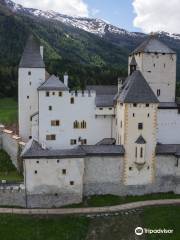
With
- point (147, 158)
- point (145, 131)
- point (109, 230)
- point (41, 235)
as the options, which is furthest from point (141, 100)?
point (41, 235)

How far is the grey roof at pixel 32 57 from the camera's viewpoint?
56312 millimetres

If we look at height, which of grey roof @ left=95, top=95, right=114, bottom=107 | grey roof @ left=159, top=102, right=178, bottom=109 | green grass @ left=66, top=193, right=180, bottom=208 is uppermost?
grey roof @ left=95, top=95, right=114, bottom=107

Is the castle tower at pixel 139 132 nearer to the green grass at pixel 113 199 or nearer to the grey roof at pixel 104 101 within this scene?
the green grass at pixel 113 199

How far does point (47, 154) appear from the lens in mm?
46719

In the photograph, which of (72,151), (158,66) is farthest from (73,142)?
(158,66)

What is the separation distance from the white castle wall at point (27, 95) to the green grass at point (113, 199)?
13.6 meters

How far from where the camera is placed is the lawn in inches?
1657

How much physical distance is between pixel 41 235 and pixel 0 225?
13.5 feet

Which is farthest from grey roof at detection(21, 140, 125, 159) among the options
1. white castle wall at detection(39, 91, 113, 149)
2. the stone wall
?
the stone wall

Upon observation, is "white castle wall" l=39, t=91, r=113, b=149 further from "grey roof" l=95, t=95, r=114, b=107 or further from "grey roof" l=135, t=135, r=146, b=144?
"grey roof" l=135, t=135, r=146, b=144

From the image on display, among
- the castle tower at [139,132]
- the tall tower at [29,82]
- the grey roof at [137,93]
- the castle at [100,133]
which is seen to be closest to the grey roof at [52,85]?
the castle at [100,133]

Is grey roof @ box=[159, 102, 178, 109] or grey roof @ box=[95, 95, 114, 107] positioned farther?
grey roof @ box=[159, 102, 178, 109]

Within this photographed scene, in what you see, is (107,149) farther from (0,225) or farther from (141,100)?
(0,225)

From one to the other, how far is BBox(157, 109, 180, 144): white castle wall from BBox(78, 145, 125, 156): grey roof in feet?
26.7
